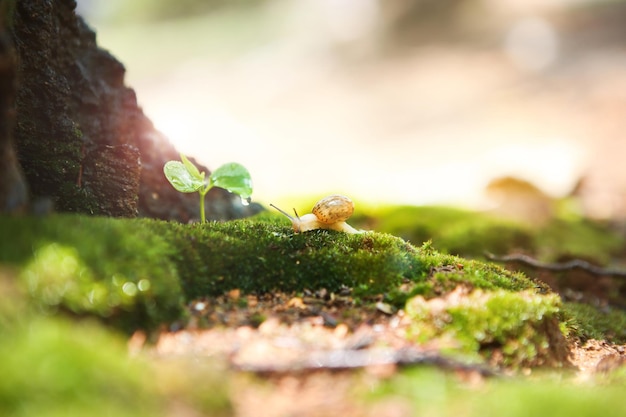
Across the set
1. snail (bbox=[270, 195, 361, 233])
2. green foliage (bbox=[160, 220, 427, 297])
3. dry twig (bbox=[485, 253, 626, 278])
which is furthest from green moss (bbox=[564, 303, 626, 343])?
snail (bbox=[270, 195, 361, 233])

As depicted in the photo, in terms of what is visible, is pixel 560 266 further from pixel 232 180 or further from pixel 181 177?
pixel 181 177

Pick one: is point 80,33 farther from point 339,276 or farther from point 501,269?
point 501,269

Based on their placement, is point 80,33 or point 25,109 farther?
point 80,33

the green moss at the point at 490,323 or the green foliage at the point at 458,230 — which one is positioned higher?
the green foliage at the point at 458,230

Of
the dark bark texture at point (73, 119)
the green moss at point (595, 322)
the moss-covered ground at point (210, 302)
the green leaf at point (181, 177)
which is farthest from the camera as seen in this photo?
the green moss at point (595, 322)

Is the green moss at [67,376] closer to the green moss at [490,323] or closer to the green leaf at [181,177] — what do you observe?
the green moss at [490,323]

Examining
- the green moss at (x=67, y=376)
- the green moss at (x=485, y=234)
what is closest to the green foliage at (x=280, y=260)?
the green moss at (x=67, y=376)

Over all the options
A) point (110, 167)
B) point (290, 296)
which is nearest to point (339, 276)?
point (290, 296)
